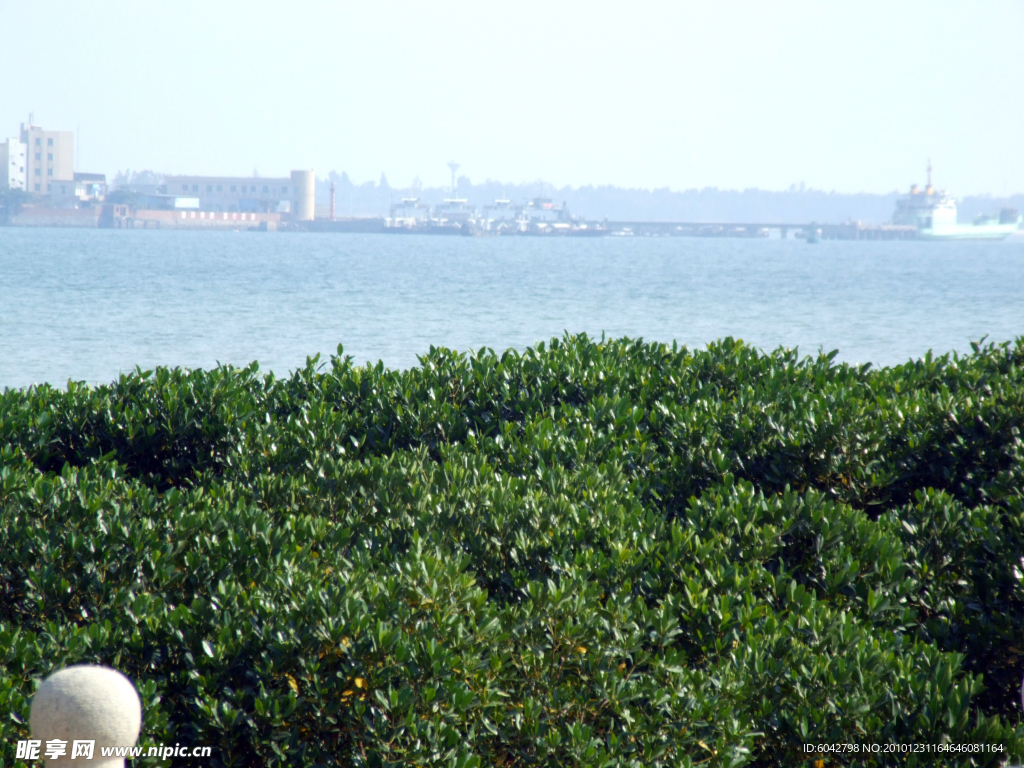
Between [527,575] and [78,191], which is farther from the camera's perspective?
[78,191]

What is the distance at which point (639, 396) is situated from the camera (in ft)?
25.1

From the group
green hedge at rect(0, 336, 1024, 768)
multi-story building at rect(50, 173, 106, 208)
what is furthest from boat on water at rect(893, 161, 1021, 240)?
green hedge at rect(0, 336, 1024, 768)

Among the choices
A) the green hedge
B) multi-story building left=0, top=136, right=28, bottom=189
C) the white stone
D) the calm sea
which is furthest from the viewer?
multi-story building left=0, top=136, right=28, bottom=189

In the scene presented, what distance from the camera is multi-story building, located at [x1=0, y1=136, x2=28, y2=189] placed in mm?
157375

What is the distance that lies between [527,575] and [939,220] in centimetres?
19462

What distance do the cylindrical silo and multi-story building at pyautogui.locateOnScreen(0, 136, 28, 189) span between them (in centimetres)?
5115

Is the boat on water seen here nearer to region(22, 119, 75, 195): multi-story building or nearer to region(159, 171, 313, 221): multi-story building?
region(159, 171, 313, 221): multi-story building

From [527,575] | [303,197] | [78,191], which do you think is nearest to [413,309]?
[527,575]

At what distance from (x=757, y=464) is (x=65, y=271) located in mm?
68062

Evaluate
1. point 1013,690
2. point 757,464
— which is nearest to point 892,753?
point 1013,690

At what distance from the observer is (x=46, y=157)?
16950 centimetres

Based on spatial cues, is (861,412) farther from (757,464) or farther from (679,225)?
(679,225)

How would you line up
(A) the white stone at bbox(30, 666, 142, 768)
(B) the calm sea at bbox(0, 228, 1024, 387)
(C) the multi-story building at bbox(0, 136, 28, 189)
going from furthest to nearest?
(C) the multi-story building at bbox(0, 136, 28, 189) → (B) the calm sea at bbox(0, 228, 1024, 387) → (A) the white stone at bbox(30, 666, 142, 768)

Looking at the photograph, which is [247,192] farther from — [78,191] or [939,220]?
[939,220]
